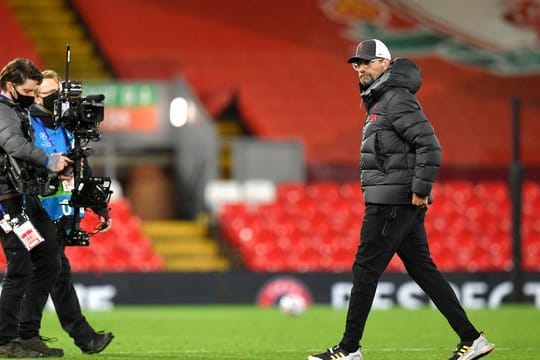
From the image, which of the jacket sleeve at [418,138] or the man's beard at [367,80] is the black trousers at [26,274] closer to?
the man's beard at [367,80]

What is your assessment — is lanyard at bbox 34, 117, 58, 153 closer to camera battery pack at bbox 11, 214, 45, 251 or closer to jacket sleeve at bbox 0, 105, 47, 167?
jacket sleeve at bbox 0, 105, 47, 167

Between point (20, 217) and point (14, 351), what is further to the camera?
point (14, 351)

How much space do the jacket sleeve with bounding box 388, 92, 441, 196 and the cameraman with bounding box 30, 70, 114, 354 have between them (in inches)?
96.7

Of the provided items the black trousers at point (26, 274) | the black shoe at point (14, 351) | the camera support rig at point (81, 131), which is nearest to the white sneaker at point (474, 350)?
the camera support rig at point (81, 131)

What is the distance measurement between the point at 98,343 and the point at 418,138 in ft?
9.48

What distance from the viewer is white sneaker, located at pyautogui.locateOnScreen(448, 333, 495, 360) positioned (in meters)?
7.80

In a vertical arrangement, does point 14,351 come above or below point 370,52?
below

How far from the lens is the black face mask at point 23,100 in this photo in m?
8.24

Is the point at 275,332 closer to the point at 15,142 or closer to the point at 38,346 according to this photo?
the point at 38,346

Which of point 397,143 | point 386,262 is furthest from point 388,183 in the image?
point 386,262

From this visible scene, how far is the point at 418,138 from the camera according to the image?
24.8ft

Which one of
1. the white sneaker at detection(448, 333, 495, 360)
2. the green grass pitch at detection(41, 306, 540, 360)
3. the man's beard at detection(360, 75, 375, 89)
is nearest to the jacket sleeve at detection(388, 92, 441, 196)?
the man's beard at detection(360, 75, 375, 89)

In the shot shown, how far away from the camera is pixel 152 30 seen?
23.8 metres

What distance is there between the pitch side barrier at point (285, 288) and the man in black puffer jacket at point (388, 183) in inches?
365
